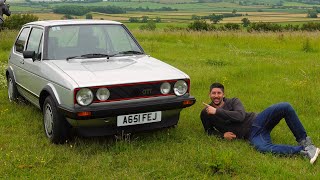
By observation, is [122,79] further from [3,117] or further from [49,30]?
[3,117]

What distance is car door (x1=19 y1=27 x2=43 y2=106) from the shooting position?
5895mm

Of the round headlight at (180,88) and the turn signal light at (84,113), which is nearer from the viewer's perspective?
the turn signal light at (84,113)

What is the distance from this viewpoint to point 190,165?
4.72m

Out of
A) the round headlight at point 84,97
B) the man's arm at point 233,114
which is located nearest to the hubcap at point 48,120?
the round headlight at point 84,97

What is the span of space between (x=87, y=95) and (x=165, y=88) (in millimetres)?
1062

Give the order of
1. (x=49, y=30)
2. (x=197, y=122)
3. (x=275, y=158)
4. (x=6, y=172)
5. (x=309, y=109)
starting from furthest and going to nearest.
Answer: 1. (x=309, y=109)
2. (x=197, y=122)
3. (x=49, y=30)
4. (x=275, y=158)
5. (x=6, y=172)

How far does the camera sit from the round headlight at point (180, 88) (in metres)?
5.30

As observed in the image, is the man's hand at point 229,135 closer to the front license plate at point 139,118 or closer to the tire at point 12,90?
the front license plate at point 139,118

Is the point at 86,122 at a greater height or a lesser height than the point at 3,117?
greater

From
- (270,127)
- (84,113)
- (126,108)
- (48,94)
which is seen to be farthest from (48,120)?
(270,127)

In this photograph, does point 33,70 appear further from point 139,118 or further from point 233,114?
point 233,114

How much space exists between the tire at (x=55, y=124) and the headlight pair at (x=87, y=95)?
0.52 m

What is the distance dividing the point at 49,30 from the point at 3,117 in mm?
1824

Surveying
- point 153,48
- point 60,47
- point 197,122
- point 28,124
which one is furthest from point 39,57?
point 153,48
